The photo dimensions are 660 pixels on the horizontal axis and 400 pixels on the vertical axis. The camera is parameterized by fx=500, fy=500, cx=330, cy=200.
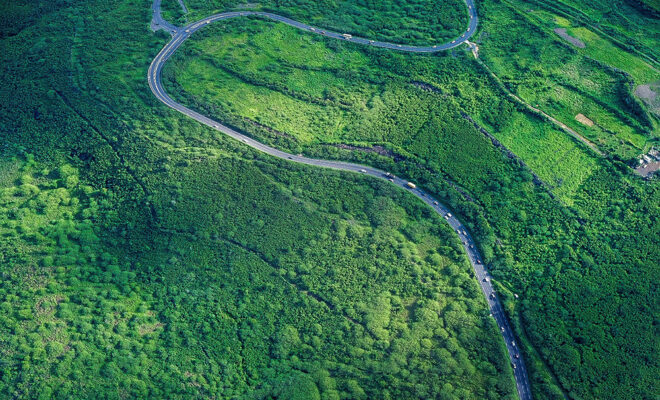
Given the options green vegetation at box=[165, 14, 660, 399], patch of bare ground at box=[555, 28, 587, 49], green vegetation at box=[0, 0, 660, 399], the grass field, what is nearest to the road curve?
green vegetation at box=[0, 0, 660, 399]

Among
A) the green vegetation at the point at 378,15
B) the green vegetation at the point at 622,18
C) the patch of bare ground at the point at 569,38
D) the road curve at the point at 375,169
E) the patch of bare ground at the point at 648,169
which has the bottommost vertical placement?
the road curve at the point at 375,169

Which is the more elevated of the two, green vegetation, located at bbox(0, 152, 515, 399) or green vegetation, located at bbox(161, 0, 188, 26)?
green vegetation, located at bbox(161, 0, 188, 26)

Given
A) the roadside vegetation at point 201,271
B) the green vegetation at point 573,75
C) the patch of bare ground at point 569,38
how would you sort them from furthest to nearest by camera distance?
the patch of bare ground at point 569,38
the green vegetation at point 573,75
the roadside vegetation at point 201,271

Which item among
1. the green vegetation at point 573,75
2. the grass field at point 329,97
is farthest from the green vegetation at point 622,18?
the grass field at point 329,97

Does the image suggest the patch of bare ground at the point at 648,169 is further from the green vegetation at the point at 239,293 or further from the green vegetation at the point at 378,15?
the green vegetation at the point at 378,15

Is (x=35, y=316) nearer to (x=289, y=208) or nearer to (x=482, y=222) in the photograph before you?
(x=289, y=208)

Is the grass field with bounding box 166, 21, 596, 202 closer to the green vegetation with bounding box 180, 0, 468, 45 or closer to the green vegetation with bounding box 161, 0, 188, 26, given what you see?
the green vegetation with bounding box 180, 0, 468, 45

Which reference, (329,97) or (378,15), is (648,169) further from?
(378,15)
